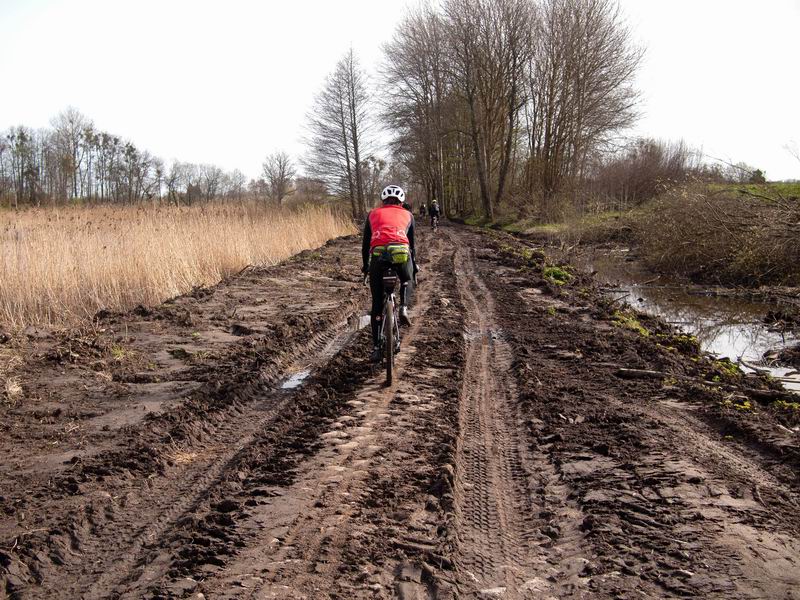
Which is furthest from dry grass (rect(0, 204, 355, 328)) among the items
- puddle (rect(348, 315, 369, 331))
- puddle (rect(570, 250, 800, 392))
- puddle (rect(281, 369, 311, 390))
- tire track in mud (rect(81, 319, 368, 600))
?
puddle (rect(570, 250, 800, 392))

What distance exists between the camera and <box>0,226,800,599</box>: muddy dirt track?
3.02 m

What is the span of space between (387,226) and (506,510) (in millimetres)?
3684

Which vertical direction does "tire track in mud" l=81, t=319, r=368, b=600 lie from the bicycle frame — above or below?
below

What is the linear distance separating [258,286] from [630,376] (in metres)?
8.24

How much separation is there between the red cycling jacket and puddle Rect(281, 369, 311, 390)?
1452 millimetres

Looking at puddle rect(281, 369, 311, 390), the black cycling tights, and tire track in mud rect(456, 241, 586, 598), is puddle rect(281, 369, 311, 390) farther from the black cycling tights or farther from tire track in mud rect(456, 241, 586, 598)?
tire track in mud rect(456, 241, 586, 598)

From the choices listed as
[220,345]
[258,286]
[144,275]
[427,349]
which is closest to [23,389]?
[220,345]

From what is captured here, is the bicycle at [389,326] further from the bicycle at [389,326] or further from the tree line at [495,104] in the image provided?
the tree line at [495,104]

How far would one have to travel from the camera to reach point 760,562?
3.07 metres

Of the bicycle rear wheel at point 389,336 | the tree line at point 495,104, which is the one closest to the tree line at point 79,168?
the tree line at point 495,104

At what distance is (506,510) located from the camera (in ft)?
12.2

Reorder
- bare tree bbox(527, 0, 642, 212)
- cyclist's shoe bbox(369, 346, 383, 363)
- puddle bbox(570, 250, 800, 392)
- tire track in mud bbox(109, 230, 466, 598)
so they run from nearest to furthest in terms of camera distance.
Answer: tire track in mud bbox(109, 230, 466, 598) → cyclist's shoe bbox(369, 346, 383, 363) → puddle bbox(570, 250, 800, 392) → bare tree bbox(527, 0, 642, 212)

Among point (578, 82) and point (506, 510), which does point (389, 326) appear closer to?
point (506, 510)

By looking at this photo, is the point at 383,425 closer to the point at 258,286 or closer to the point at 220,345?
the point at 220,345
